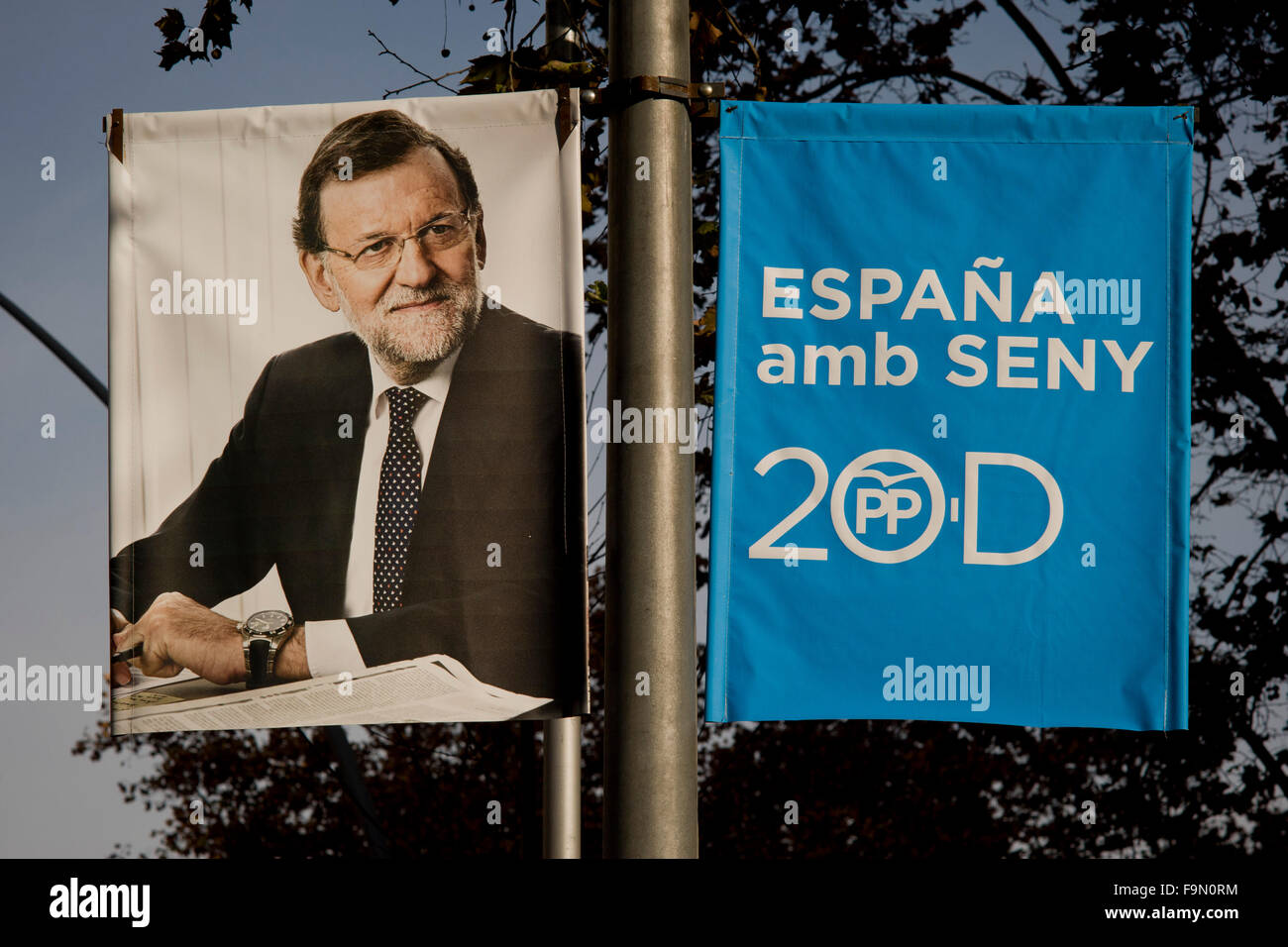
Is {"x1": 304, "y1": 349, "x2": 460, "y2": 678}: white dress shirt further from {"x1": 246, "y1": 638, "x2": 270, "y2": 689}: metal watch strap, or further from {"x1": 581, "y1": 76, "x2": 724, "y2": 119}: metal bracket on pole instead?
{"x1": 581, "y1": 76, "x2": 724, "y2": 119}: metal bracket on pole

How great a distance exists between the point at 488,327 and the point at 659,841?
1.84 meters

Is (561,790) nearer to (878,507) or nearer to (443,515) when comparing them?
(443,515)

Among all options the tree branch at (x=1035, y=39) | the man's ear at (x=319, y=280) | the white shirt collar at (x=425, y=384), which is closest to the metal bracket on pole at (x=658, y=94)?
the white shirt collar at (x=425, y=384)

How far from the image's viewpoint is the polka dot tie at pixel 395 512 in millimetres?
4508

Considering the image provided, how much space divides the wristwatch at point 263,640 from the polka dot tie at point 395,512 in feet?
1.07

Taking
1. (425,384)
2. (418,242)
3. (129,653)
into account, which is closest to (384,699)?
(129,653)

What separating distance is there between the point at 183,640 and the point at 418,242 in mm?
1595

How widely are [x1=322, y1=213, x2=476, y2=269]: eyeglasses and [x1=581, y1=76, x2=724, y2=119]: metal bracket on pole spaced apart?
2.14 feet

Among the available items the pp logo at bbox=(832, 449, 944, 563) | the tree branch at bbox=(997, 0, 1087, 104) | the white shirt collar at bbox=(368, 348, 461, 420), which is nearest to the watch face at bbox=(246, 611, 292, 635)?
the white shirt collar at bbox=(368, 348, 461, 420)

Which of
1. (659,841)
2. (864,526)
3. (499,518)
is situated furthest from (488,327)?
(659,841)

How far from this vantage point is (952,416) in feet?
14.2

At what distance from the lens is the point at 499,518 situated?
14.7ft

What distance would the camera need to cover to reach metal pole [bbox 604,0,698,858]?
3.80 meters

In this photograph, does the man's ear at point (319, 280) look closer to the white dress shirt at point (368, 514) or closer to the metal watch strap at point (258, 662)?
the white dress shirt at point (368, 514)
